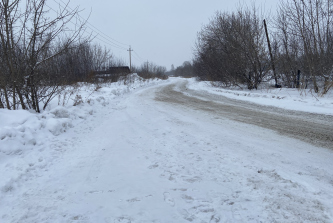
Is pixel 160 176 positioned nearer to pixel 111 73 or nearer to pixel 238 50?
pixel 238 50

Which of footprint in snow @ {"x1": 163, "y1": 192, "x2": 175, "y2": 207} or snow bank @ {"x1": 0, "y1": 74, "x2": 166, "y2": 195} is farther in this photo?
snow bank @ {"x1": 0, "y1": 74, "x2": 166, "y2": 195}

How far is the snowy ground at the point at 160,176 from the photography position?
2.13 meters

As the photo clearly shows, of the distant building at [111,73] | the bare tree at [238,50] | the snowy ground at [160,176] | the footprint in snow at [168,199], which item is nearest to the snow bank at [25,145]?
the snowy ground at [160,176]

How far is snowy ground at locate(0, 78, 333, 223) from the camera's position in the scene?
7.00 feet

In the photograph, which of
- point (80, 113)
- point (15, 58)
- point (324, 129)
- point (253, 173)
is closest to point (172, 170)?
point (253, 173)

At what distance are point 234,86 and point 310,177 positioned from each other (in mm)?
19101

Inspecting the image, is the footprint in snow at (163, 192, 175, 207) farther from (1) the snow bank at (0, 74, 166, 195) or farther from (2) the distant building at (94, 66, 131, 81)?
(2) the distant building at (94, 66, 131, 81)

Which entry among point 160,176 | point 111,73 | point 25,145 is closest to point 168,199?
point 160,176

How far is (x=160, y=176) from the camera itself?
2.89 m

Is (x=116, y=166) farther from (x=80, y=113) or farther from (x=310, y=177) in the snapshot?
(x=80, y=113)

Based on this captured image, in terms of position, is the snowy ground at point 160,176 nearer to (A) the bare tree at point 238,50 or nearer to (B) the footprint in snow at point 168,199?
(B) the footprint in snow at point 168,199

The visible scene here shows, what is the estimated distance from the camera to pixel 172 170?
3061mm

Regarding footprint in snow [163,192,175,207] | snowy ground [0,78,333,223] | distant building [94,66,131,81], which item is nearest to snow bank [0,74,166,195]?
snowy ground [0,78,333,223]

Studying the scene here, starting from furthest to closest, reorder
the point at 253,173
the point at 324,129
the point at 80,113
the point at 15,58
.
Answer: the point at 80,113 → the point at 15,58 → the point at 324,129 → the point at 253,173
